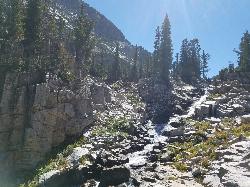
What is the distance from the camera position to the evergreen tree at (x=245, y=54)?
334ft

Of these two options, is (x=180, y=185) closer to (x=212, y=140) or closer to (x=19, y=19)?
(x=212, y=140)

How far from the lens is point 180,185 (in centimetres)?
3653

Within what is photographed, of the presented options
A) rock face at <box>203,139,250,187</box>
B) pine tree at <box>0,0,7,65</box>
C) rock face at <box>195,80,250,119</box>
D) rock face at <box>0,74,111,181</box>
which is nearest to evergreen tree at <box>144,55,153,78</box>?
rock face at <box>195,80,250,119</box>

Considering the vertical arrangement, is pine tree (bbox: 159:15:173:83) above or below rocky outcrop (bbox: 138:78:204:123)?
above

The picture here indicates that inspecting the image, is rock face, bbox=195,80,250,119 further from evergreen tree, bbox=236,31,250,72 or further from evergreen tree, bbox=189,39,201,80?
evergreen tree, bbox=189,39,201,80

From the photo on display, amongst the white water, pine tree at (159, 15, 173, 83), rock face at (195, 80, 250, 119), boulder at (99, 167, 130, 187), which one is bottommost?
boulder at (99, 167, 130, 187)

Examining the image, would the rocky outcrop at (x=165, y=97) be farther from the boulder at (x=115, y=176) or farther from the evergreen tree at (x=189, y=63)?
the boulder at (x=115, y=176)

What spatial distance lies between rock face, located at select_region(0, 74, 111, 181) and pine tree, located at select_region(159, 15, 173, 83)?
161 feet

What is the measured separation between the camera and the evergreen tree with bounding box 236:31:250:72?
101688 millimetres

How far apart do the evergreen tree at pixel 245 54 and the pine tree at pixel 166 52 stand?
17841mm

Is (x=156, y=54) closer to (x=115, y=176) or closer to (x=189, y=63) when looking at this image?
(x=189, y=63)

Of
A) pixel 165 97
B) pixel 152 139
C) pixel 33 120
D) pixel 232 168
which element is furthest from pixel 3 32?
pixel 232 168

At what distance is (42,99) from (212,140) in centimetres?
2336

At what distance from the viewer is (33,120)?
2259 inches
